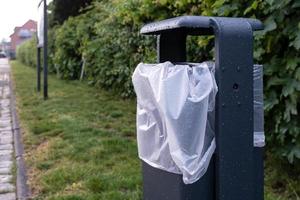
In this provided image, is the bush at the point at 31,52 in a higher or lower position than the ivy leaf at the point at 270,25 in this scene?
higher

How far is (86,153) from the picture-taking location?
19.0ft

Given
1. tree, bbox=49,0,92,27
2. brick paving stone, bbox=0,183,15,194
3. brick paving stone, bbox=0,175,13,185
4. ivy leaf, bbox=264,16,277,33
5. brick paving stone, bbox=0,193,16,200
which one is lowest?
brick paving stone, bbox=0,193,16,200

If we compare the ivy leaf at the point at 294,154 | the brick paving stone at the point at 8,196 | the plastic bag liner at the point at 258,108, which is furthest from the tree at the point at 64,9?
the plastic bag liner at the point at 258,108

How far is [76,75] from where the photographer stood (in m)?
15.4

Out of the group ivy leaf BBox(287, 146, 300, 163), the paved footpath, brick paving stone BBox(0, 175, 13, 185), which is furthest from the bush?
ivy leaf BBox(287, 146, 300, 163)

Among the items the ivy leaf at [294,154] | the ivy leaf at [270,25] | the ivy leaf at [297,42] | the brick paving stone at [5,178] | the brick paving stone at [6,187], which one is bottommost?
the brick paving stone at [6,187]

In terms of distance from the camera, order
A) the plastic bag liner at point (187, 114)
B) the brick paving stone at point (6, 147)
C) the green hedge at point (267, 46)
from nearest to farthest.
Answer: the plastic bag liner at point (187, 114) < the green hedge at point (267, 46) < the brick paving stone at point (6, 147)

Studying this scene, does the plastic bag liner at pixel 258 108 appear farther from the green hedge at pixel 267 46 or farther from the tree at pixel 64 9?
the tree at pixel 64 9

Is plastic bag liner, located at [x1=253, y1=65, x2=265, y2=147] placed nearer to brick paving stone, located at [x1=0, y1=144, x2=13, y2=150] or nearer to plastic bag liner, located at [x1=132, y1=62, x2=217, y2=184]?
plastic bag liner, located at [x1=132, y1=62, x2=217, y2=184]

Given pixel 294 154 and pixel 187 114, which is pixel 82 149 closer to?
pixel 294 154

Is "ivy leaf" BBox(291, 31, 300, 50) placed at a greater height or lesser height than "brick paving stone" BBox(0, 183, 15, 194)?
greater

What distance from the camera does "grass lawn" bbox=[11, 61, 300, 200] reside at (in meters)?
4.42

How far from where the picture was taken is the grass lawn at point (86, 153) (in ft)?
14.5

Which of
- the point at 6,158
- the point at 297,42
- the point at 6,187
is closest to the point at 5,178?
the point at 6,187
